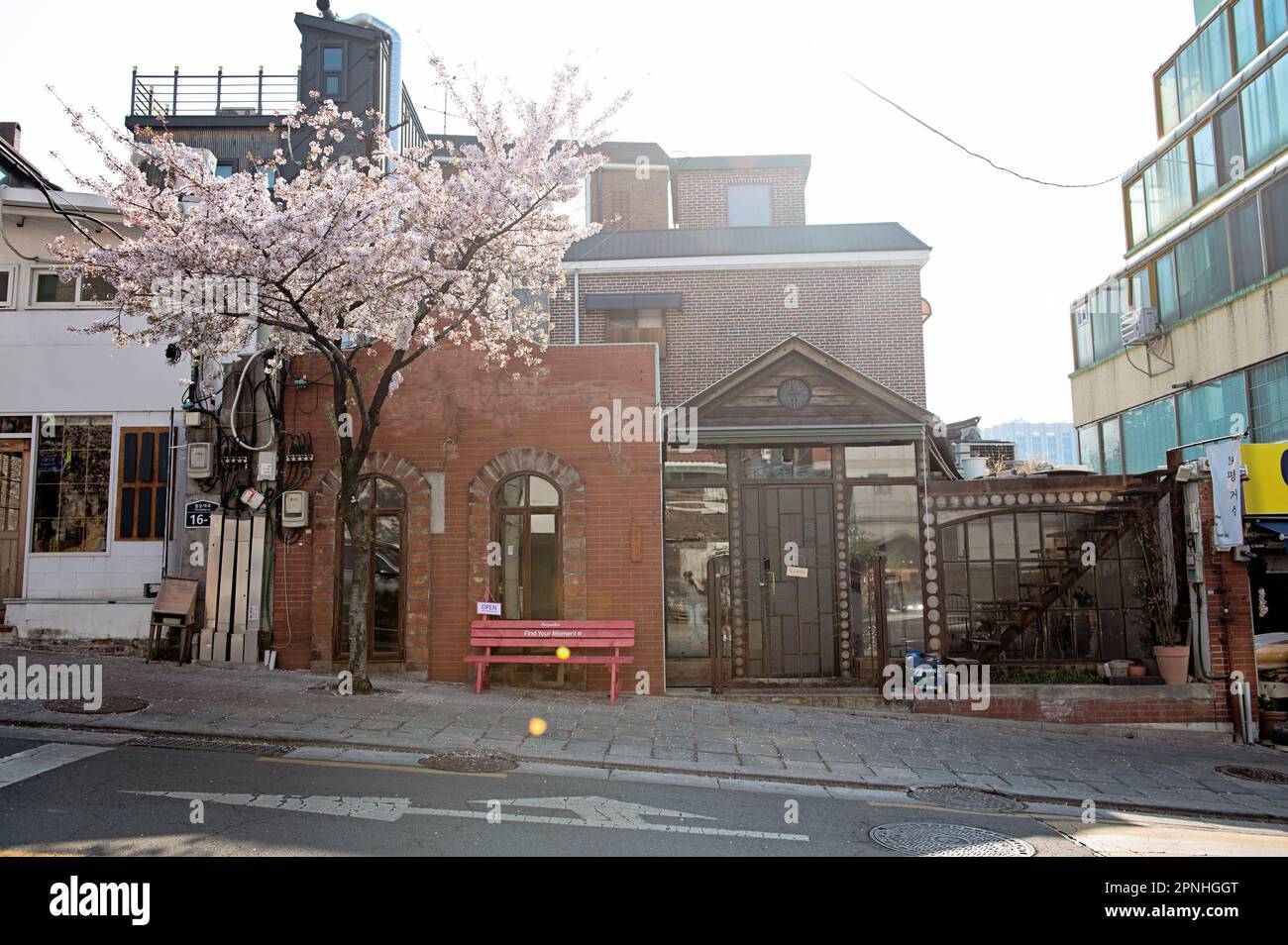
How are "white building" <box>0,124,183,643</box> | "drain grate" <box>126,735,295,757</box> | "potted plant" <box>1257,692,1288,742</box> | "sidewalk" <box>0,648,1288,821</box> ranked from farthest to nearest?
1. "white building" <box>0,124,183,643</box>
2. "potted plant" <box>1257,692,1288,742</box>
3. "sidewalk" <box>0,648,1288,821</box>
4. "drain grate" <box>126,735,295,757</box>

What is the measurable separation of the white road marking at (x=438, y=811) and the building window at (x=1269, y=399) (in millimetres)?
16531

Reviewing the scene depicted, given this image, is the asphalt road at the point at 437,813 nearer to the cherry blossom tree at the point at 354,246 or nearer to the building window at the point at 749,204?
the cherry blossom tree at the point at 354,246

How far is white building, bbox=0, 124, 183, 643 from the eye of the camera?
524 inches

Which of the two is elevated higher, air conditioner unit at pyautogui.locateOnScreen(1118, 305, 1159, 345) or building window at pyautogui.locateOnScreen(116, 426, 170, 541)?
air conditioner unit at pyautogui.locateOnScreen(1118, 305, 1159, 345)

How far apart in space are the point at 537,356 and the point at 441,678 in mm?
4826

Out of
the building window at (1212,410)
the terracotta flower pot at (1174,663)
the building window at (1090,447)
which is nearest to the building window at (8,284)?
the terracotta flower pot at (1174,663)

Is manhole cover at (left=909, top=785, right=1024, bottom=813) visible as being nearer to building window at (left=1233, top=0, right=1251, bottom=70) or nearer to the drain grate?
the drain grate

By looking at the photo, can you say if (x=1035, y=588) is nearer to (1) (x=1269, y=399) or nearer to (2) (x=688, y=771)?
(2) (x=688, y=771)

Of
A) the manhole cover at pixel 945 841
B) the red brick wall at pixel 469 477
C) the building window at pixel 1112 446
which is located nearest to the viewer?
the manhole cover at pixel 945 841

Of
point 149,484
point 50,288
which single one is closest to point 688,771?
point 149,484

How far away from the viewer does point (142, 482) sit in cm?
1343

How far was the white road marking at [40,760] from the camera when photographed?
6.70 meters

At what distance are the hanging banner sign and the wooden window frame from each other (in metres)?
15.1

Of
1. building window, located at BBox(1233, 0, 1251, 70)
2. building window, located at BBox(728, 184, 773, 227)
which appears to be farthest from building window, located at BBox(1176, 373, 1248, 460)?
building window, located at BBox(728, 184, 773, 227)
